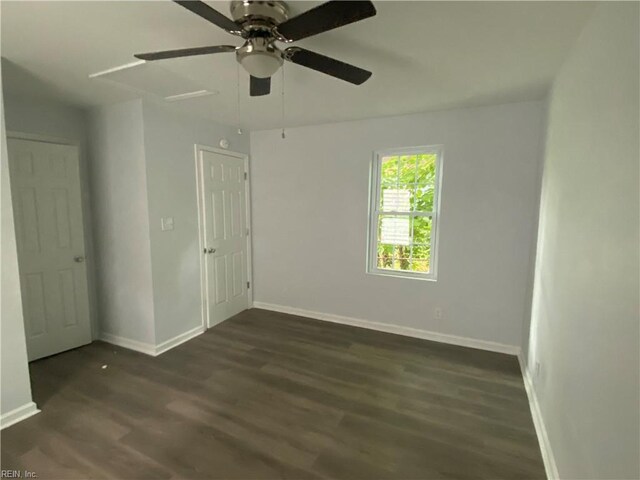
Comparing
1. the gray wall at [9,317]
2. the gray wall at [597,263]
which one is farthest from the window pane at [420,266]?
the gray wall at [9,317]

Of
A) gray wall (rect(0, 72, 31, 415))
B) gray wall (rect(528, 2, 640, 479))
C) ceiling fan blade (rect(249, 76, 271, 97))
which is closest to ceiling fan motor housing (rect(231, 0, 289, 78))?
ceiling fan blade (rect(249, 76, 271, 97))

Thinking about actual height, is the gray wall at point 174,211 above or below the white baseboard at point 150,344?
above

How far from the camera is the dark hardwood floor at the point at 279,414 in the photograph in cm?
175

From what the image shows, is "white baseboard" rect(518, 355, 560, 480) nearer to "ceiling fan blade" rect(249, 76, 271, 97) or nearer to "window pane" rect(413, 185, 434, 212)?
"window pane" rect(413, 185, 434, 212)

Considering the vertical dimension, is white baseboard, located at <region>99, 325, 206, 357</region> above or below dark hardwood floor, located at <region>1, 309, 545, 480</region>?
above

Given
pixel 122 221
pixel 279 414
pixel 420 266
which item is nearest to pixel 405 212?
pixel 420 266

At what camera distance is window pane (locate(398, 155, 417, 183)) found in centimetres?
336

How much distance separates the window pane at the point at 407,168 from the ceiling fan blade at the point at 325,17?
7.43 ft

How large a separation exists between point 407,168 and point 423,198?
0.38 meters

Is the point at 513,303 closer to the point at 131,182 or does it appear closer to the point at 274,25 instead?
the point at 274,25

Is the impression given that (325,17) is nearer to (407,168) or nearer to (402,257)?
(407,168)

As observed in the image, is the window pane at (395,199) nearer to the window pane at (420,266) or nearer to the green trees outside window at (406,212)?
the green trees outside window at (406,212)

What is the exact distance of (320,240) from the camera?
3824 mm

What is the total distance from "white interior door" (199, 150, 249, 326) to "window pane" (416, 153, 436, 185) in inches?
87.7
